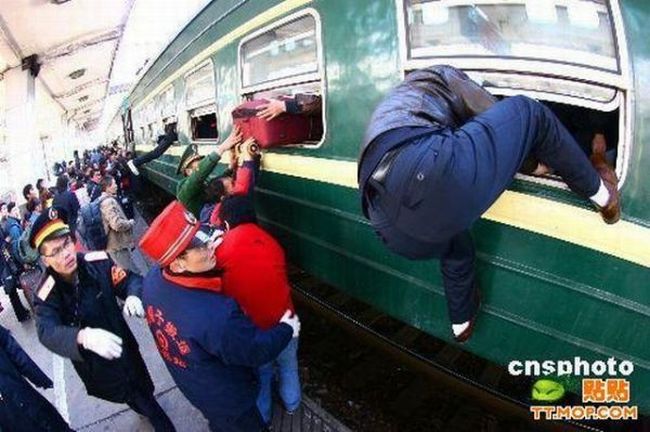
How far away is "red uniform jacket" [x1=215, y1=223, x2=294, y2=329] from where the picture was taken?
267 centimetres

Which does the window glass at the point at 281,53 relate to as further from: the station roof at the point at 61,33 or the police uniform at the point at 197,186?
the station roof at the point at 61,33

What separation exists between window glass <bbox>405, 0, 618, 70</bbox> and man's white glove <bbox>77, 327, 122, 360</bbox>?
6.96 feet

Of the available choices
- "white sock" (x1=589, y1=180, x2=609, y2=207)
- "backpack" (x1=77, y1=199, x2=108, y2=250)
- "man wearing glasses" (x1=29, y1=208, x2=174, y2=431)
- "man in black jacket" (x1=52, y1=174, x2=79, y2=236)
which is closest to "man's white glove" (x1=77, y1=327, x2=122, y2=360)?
"man wearing glasses" (x1=29, y1=208, x2=174, y2=431)

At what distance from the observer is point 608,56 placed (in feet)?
6.03

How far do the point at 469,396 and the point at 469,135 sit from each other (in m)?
2.22

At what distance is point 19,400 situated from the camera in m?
2.84

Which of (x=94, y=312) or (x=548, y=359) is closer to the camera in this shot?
(x=548, y=359)

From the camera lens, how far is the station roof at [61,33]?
1111 cm

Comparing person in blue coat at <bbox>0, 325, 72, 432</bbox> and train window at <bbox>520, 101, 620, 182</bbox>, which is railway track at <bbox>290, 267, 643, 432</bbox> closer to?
Result: train window at <bbox>520, 101, 620, 182</bbox>

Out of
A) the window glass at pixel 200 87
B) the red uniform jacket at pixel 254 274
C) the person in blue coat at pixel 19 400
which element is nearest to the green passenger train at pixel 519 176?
the red uniform jacket at pixel 254 274

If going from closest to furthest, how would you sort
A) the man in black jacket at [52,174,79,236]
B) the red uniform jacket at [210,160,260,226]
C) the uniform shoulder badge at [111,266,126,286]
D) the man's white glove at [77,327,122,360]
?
the man's white glove at [77,327,122,360], the uniform shoulder badge at [111,266,126,286], the red uniform jacket at [210,160,260,226], the man in black jacket at [52,174,79,236]

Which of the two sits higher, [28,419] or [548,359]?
[548,359]

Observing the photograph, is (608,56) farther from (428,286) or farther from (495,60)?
(428,286)

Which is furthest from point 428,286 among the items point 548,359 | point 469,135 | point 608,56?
point 608,56
